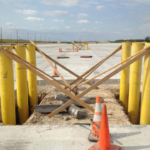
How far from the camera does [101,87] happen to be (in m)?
7.12

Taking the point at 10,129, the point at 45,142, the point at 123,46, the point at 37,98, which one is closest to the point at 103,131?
the point at 45,142

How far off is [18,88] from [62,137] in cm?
264

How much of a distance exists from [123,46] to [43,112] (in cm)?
298

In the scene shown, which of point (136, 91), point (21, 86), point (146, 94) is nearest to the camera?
point (146, 94)

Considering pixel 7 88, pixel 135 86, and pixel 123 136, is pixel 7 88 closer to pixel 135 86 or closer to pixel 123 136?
pixel 123 136

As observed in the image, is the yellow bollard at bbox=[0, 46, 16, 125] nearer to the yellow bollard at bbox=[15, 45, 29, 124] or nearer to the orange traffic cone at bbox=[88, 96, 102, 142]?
the yellow bollard at bbox=[15, 45, 29, 124]

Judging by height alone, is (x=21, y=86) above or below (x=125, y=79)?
below

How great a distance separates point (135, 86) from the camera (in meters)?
4.70

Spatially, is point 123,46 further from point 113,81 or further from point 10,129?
point 10,129

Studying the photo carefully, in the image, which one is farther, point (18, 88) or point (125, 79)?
point (125, 79)

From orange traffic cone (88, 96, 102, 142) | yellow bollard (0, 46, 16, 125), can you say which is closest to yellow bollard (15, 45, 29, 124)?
yellow bollard (0, 46, 16, 125)

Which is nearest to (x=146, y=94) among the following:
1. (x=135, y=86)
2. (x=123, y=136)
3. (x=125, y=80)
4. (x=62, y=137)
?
(x=135, y=86)

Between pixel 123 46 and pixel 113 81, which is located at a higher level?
pixel 123 46

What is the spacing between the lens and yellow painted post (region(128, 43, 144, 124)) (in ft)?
15.0
